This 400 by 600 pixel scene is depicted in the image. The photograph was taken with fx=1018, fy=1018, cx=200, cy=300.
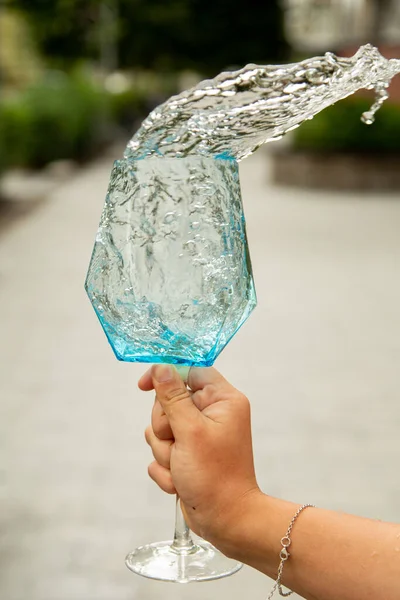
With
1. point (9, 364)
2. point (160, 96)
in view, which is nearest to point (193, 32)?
point (160, 96)

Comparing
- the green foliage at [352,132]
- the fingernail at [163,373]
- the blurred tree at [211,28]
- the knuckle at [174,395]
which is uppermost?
the blurred tree at [211,28]

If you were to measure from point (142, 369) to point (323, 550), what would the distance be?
157 inches

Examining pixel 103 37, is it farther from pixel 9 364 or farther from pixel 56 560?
pixel 56 560

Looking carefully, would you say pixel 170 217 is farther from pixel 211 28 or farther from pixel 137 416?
pixel 211 28

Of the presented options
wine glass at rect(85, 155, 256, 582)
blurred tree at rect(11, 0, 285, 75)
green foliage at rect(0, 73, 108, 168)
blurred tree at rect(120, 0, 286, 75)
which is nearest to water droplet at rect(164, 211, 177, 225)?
wine glass at rect(85, 155, 256, 582)

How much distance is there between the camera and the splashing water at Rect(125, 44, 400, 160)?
5.50 feet

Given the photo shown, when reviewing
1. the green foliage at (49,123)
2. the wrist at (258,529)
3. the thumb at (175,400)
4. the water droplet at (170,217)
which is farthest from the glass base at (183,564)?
the green foliage at (49,123)

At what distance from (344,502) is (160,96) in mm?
35716

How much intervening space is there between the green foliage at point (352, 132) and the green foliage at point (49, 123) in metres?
4.37

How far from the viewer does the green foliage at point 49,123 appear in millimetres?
14078

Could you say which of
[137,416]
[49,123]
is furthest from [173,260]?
[49,123]

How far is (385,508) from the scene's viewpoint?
3707mm

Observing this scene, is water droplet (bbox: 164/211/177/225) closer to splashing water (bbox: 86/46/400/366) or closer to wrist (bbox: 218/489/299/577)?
splashing water (bbox: 86/46/400/366)

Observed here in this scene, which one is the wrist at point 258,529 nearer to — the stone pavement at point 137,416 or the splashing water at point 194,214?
the splashing water at point 194,214
